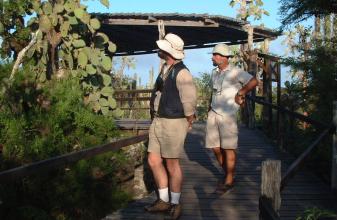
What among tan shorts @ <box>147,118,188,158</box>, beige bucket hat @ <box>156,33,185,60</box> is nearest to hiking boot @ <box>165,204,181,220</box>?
tan shorts @ <box>147,118,188,158</box>

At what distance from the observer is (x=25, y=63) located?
29.7ft

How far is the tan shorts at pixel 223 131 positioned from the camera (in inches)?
230

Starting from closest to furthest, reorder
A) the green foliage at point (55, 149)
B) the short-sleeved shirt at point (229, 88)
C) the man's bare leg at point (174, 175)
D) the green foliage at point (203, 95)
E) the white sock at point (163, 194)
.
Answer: the man's bare leg at point (174, 175), the white sock at point (163, 194), the short-sleeved shirt at point (229, 88), the green foliage at point (55, 149), the green foliage at point (203, 95)

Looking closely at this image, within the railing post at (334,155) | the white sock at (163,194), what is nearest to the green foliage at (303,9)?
the railing post at (334,155)

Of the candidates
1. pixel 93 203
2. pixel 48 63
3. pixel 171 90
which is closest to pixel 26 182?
pixel 93 203

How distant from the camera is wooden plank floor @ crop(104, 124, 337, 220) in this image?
17.6 feet

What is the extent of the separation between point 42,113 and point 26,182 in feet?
4.46

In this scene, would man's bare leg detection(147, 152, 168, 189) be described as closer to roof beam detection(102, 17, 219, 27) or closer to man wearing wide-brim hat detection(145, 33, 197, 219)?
man wearing wide-brim hat detection(145, 33, 197, 219)

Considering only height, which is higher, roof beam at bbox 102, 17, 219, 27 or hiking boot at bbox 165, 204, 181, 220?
roof beam at bbox 102, 17, 219, 27

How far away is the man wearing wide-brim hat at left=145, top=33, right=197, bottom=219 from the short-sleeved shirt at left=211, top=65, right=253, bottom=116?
890mm

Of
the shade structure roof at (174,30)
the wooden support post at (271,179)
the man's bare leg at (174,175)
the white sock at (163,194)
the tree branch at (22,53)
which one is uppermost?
the shade structure roof at (174,30)

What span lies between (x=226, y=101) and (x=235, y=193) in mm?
1102

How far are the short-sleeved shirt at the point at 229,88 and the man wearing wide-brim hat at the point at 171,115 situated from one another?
0.89 meters

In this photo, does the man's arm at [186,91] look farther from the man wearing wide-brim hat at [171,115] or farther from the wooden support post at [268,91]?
the wooden support post at [268,91]
